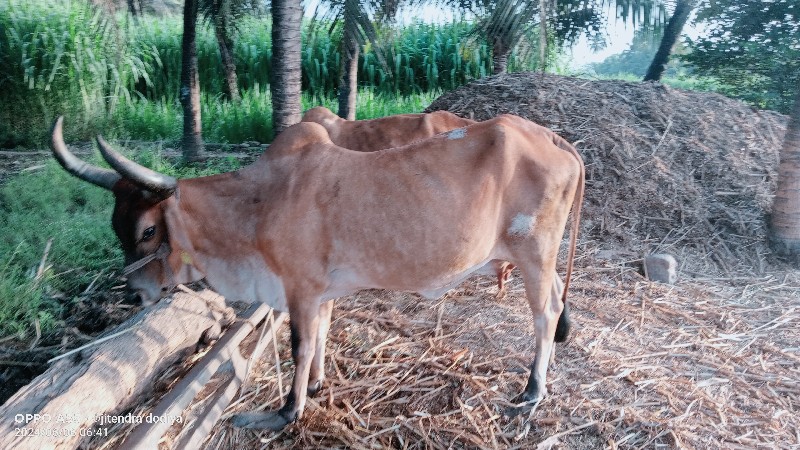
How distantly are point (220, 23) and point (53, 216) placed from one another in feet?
12.9

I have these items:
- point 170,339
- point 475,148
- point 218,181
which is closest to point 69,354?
point 170,339

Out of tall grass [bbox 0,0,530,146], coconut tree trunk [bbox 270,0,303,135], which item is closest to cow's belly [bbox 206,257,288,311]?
coconut tree trunk [bbox 270,0,303,135]

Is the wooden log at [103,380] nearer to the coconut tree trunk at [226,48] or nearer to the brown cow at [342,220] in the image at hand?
the brown cow at [342,220]


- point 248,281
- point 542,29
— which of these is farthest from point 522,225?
point 542,29

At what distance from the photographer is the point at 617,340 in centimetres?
362

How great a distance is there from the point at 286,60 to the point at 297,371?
291 cm

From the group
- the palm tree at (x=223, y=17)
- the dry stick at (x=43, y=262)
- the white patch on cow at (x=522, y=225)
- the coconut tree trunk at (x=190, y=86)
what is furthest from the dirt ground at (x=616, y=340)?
the palm tree at (x=223, y=17)

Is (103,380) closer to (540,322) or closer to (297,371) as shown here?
(297,371)

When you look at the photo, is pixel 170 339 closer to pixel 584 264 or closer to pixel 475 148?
pixel 475 148

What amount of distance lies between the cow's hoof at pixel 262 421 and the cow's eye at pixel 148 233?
1.04 m

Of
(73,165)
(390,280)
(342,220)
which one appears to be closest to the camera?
(73,165)

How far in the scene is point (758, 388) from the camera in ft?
10.3

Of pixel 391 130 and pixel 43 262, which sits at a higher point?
pixel 391 130

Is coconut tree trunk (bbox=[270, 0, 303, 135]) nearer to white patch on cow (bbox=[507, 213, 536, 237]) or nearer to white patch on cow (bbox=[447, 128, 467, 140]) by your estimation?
white patch on cow (bbox=[447, 128, 467, 140])
